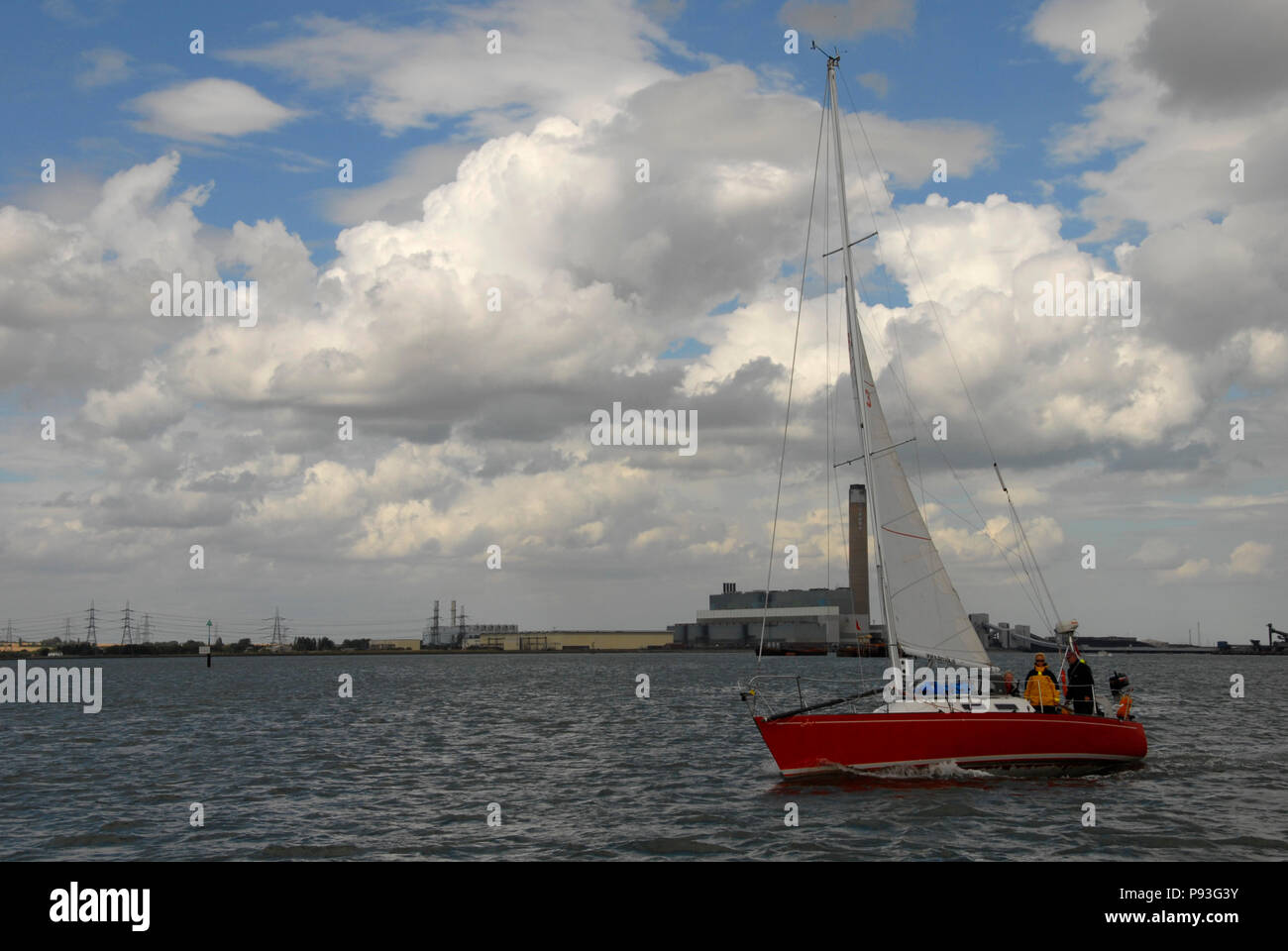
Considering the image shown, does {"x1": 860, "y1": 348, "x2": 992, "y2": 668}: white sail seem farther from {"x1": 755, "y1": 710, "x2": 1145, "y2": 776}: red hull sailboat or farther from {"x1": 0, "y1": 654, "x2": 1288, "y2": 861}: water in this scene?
{"x1": 0, "y1": 654, "x2": 1288, "y2": 861}: water

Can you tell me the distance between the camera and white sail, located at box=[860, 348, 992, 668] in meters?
29.3

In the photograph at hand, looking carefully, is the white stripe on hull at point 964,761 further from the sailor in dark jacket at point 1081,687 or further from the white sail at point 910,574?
the white sail at point 910,574

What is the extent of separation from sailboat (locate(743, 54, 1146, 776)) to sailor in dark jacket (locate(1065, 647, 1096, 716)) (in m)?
0.51

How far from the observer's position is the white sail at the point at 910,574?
2931cm

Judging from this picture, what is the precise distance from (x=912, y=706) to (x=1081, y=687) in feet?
18.0

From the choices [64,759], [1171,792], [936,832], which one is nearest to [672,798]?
[936,832]

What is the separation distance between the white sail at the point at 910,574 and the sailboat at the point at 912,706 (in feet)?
0.09

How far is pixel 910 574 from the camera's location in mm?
29609

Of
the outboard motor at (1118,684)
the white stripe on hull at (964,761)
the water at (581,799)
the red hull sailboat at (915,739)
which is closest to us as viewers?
the water at (581,799)

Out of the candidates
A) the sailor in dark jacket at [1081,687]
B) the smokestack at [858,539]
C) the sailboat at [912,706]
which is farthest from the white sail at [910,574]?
the smokestack at [858,539]

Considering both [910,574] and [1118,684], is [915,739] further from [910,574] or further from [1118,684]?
[1118,684]

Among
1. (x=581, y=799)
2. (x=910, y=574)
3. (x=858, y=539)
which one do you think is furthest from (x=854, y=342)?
(x=858, y=539)
